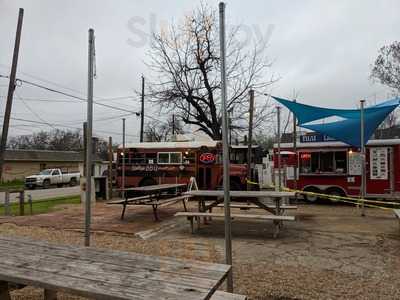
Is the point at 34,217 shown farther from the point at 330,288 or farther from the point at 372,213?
the point at 372,213

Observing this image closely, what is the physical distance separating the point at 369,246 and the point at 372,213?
4766 millimetres

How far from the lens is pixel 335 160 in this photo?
42.0 feet

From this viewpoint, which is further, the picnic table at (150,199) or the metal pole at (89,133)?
the picnic table at (150,199)

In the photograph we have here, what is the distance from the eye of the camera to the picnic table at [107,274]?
2191mm

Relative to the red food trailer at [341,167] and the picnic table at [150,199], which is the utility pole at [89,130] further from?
the red food trailer at [341,167]

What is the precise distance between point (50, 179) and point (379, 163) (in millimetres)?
25841

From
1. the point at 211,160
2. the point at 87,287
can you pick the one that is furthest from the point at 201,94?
the point at 87,287

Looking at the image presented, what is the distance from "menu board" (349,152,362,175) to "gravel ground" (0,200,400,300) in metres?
2.39

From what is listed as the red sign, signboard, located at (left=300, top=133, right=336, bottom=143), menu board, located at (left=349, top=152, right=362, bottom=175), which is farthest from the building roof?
menu board, located at (left=349, top=152, right=362, bottom=175)

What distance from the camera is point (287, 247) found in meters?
6.18

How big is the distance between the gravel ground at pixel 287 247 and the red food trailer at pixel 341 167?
2.27 metres

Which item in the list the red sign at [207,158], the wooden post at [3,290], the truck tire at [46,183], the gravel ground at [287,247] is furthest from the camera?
the truck tire at [46,183]

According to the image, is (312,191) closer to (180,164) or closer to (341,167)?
(341,167)

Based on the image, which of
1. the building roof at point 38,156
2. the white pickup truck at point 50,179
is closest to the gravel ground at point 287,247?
the white pickup truck at point 50,179
